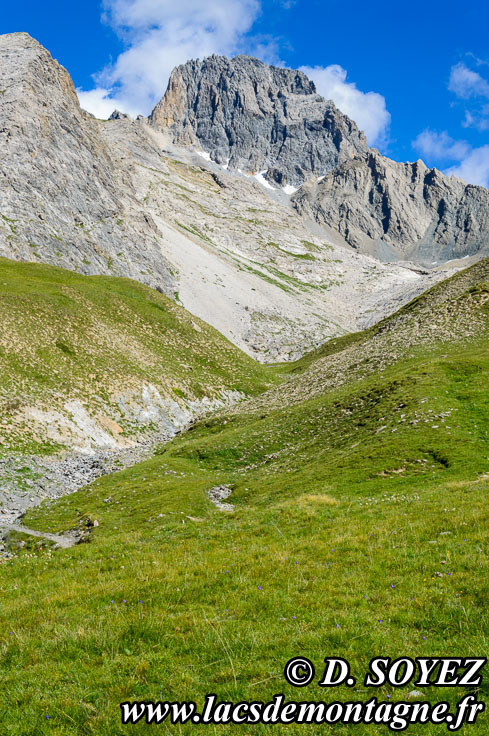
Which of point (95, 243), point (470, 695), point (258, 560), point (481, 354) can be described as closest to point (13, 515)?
point (258, 560)

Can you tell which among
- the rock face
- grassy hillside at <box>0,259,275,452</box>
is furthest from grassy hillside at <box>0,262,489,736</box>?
the rock face

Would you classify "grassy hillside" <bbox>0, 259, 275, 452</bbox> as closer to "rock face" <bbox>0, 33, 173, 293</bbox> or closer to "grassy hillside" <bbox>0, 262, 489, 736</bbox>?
"rock face" <bbox>0, 33, 173, 293</bbox>

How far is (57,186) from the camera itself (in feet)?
486

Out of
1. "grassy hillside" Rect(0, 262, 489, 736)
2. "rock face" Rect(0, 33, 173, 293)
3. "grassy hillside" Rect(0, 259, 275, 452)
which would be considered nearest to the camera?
"grassy hillside" Rect(0, 262, 489, 736)

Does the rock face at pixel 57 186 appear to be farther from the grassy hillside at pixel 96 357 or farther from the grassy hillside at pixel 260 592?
the grassy hillside at pixel 260 592

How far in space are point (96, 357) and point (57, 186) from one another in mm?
103958

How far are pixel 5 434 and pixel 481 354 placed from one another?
52.5 meters

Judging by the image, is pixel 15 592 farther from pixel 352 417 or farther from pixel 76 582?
pixel 352 417

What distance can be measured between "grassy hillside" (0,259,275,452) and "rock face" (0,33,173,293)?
25.6 m

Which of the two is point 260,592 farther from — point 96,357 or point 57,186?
point 57,186

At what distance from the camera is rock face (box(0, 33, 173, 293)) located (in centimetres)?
12700

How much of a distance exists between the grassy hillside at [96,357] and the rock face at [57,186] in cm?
2557

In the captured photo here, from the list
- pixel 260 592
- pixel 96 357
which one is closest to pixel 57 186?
pixel 96 357

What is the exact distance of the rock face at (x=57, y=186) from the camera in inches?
5000
